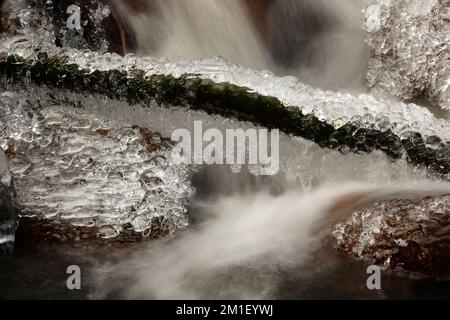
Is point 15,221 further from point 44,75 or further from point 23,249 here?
point 44,75

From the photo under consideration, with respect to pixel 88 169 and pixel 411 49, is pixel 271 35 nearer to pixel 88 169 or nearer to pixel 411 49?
pixel 411 49

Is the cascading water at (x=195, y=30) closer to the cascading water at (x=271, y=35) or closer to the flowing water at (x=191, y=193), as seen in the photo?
the cascading water at (x=271, y=35)

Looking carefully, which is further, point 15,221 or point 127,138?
point 127,138

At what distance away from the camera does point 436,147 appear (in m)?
2.98

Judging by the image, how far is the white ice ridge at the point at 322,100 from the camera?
2.98m

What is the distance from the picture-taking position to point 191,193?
12.2 ft

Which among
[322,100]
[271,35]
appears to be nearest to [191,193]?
[322,100]

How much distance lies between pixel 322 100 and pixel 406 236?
79 cm

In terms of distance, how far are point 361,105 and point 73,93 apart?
1659mm

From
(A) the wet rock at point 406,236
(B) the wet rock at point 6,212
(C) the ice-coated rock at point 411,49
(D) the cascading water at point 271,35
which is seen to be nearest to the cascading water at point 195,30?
(D) the cascading water at point 271,35

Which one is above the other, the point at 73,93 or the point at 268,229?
the point at 73,93

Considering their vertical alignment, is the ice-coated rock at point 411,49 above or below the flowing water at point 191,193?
above
